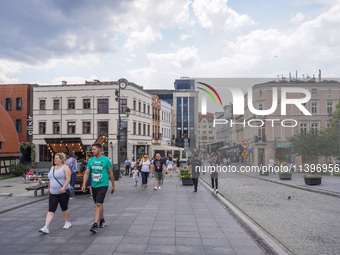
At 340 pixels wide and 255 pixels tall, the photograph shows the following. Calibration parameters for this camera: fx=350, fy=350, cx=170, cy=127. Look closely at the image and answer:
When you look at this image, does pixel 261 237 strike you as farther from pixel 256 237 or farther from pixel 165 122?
pixel 165 122

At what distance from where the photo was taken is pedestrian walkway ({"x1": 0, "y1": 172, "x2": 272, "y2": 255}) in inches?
237

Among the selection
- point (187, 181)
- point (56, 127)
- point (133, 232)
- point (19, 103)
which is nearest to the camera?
point (133, 232)

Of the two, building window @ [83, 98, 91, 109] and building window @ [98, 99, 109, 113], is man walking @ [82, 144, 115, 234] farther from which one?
building window @ [83, 98, 91, 109]

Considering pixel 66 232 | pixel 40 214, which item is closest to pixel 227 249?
pixel 66 232

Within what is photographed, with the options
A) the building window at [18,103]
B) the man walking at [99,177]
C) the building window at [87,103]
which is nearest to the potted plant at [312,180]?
the man walking at [99,177]

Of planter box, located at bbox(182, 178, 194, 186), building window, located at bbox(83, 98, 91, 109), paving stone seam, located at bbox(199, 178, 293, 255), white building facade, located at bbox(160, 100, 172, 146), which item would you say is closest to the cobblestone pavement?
paving stone seam, located at bbox(199, 178, 293, 255)

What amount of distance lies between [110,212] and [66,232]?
2.66 metres

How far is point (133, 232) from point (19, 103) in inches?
1713

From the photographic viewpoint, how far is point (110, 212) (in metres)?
9.90

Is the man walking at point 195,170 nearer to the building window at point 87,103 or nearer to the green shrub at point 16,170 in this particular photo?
the green shrub at point 16,170

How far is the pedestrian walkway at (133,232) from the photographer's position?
6016mm

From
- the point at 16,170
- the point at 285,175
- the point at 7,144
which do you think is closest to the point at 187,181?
the point at 285,175

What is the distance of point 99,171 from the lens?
24.2ft

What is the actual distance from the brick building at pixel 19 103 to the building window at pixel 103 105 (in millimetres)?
9198
